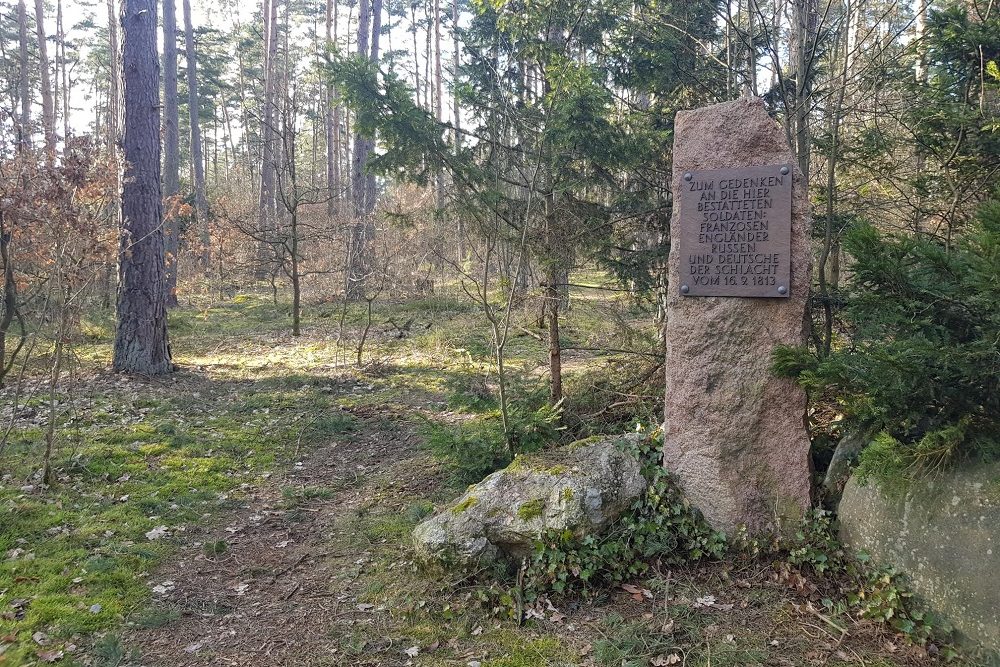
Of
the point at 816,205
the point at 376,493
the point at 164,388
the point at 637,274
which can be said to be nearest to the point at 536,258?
the point at 637,274

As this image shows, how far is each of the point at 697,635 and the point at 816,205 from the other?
4756mm

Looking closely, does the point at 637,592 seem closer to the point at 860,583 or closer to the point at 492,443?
the point at 860,583

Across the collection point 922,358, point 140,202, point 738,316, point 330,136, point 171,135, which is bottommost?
point 922,358

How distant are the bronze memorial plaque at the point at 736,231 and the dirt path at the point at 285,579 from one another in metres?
2.83

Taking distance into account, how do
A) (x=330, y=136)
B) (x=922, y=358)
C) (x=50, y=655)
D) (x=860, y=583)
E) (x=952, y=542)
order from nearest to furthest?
(x=922, y=358) → (x=952, y=542) → (x=50, y=655) → (x=860, y=583) → (x=330, y=136)

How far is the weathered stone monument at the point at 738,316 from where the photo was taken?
3.97m

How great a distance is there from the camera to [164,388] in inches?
338

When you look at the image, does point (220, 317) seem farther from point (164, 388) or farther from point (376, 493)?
point (376, 493)

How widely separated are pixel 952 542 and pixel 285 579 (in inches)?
146

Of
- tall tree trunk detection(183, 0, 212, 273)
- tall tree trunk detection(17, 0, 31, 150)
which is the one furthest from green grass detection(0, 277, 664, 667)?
tall tree trunk detection(17, 0, 31, 150)

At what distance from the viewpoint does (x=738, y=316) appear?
4.08 m

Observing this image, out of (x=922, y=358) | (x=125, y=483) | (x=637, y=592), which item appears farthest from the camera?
(x=125, y=483)

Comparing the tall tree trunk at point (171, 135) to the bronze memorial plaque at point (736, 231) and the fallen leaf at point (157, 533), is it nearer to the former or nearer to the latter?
the fallen leaf at point (157, 533)

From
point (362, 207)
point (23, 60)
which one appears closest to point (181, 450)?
point (362, 207)
